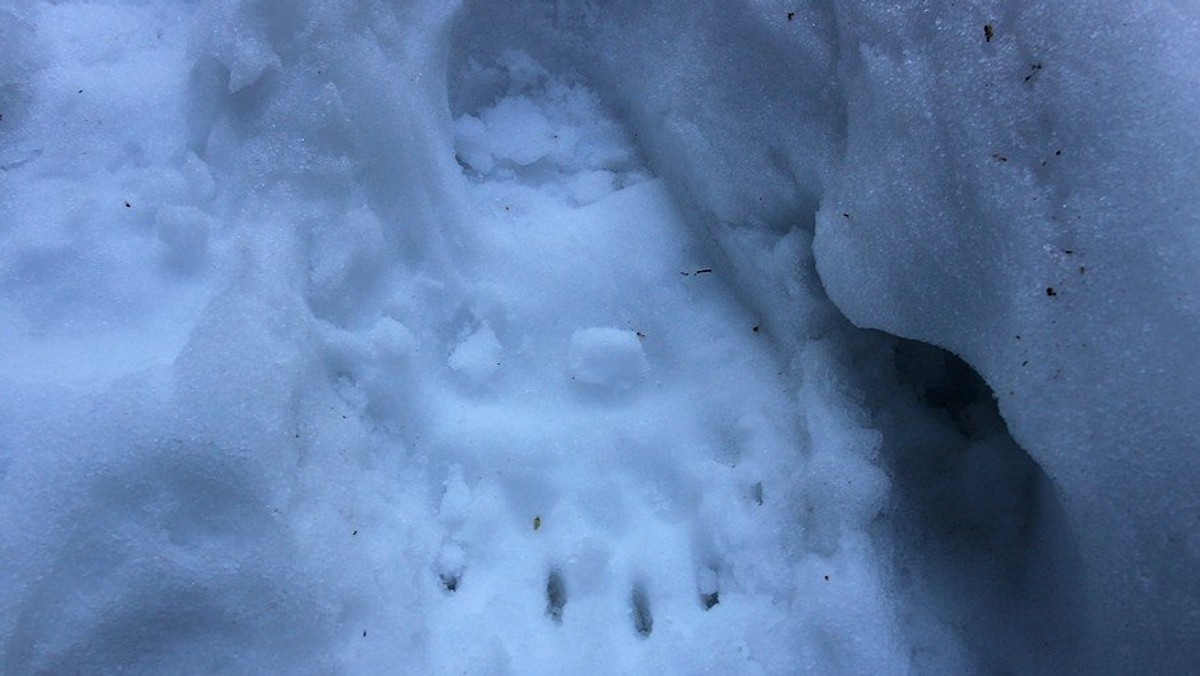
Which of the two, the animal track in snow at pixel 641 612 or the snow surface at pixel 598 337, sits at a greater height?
the snow surface at pixel 598 337

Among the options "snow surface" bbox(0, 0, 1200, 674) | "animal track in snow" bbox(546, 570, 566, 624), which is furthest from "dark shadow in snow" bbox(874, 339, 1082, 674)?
"animal track in snow" bbox(546, 570, 566, 624)

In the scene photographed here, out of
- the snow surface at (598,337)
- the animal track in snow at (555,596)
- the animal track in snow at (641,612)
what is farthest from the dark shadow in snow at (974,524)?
the animal track in snow at (555,596)

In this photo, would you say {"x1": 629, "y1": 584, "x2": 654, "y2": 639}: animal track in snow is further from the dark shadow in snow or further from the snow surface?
the dark shadow in snow

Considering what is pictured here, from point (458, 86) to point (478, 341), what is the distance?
42cm

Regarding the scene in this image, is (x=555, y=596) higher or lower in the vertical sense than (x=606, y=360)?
lower

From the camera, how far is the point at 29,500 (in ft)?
3.08

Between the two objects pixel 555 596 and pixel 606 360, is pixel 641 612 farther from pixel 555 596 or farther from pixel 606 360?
pixel 606 360

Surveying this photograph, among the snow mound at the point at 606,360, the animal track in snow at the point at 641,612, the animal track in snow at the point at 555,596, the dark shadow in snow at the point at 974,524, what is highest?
the dark shadow in snow at the point at 974,524

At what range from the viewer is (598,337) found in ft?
3.97

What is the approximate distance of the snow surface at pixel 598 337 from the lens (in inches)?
33.8

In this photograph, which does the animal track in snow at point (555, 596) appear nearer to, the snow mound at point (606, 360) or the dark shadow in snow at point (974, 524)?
the snow mound at point (606, 360)

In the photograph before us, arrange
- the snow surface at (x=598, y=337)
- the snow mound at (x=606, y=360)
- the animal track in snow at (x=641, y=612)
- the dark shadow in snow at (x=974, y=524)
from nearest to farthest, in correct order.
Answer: the snow surface at (x=598, y=337) → the dark shadow in snow at (x=974, y=524) → the animal track in snow at (x=641, y=612) → the snow mound at (x=606, y=360)

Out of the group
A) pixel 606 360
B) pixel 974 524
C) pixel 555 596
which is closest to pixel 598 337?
pixel 606 360

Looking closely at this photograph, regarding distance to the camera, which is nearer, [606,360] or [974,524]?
[974,524]
